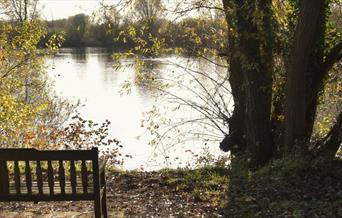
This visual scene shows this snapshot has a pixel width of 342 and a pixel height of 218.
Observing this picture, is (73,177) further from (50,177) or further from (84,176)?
(50,177)

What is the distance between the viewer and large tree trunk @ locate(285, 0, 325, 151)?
284 inches

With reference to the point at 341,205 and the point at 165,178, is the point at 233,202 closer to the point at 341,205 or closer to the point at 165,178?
the point at 341,205

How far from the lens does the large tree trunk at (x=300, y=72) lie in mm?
7219

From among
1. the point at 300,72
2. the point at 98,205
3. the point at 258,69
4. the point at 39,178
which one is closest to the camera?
the point at 39,178

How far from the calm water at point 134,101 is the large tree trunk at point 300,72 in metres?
4.12

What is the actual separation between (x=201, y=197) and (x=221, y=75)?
9148mm

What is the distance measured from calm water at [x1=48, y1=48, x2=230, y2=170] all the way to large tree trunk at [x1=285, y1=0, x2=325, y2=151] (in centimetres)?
412

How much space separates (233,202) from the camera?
6.20 metres

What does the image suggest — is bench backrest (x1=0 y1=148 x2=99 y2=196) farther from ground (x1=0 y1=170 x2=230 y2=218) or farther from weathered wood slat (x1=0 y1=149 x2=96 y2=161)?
ground (x1=0 y1=170 x2=230 y2=218)

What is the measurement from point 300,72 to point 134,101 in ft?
49.9

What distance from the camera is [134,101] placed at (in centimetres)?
2223

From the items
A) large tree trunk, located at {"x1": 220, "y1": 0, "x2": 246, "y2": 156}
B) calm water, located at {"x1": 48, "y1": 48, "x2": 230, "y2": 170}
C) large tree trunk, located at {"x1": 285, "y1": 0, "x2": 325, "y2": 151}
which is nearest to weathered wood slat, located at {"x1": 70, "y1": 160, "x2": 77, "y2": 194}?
large tree trunk, located at {"x1": 285, "y1": 0, "x2": 325, "y2": 151}

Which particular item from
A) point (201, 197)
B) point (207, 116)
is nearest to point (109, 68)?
point (207, 116)

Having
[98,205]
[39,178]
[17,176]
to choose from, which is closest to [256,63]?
[98,205]
